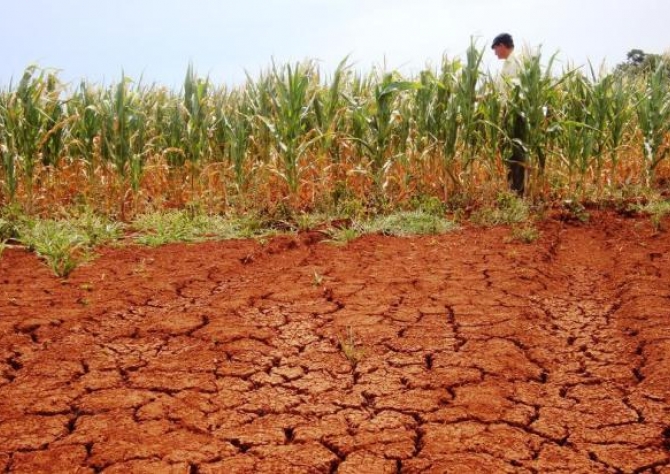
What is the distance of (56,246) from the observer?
5.36 metres

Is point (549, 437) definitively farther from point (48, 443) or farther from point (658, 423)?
point (48, 443)

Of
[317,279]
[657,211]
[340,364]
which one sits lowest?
[340,364]

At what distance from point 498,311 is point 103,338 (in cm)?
217

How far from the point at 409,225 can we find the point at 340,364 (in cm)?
353

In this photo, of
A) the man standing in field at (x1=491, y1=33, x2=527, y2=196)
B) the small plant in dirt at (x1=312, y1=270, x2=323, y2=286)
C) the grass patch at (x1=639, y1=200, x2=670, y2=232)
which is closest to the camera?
the small plant in dirt at (x1=312, y1=270, x2=323, y2=286)

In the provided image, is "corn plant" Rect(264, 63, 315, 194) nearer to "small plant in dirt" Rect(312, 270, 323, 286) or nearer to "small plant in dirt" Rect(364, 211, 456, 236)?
"small plant in dirt" Rect(364, 211, 456, 236)

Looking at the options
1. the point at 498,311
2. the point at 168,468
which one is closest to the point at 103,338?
the point at 168,468

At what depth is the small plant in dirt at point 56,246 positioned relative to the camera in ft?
16.9

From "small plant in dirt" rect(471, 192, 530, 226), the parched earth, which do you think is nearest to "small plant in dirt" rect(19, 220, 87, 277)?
the parched earth

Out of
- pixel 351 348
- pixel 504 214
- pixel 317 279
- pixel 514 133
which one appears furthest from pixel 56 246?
pixel 514 133

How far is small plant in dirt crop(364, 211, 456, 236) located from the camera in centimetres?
662

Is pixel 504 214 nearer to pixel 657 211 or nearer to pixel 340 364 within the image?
pixel 657 211

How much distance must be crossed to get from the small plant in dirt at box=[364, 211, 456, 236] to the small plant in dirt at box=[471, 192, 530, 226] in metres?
0.35

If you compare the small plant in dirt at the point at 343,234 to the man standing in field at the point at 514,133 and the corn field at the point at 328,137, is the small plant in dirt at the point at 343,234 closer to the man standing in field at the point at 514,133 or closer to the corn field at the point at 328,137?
the corn field at the point at 328,137
